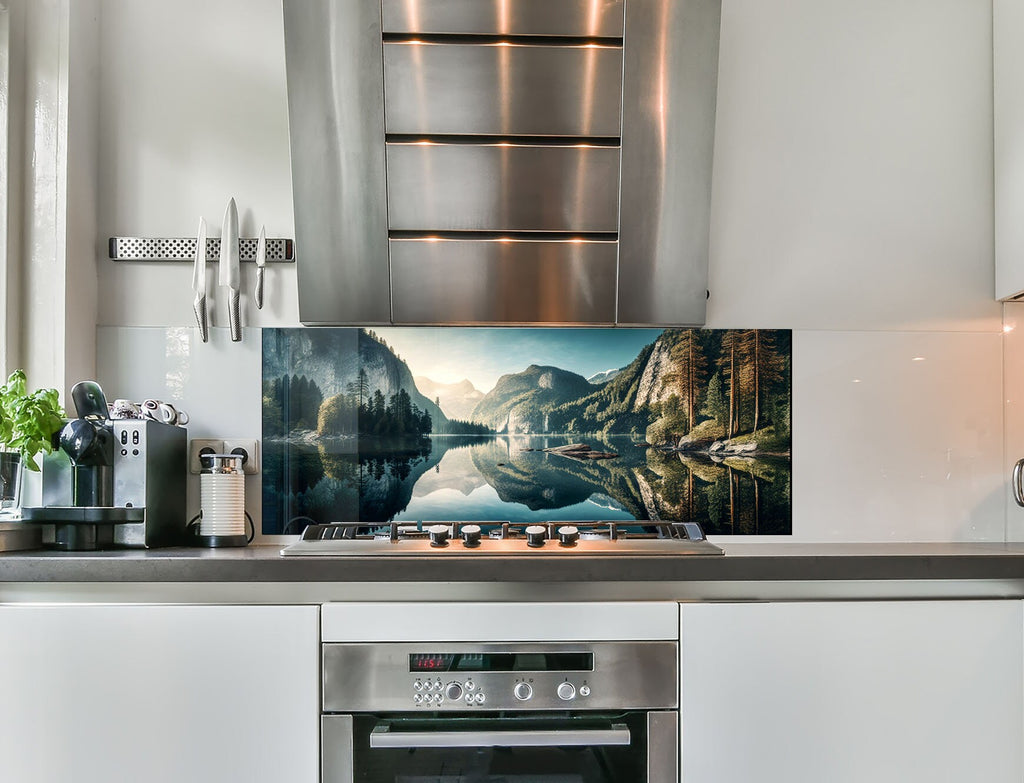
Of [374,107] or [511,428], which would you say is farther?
[511,428]

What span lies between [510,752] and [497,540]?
444 mm

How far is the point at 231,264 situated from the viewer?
2.02 meters

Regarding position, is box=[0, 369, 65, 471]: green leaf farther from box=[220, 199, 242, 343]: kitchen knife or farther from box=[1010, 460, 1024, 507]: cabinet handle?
box=[1010, 460, 1024, 507]: cabinet handle

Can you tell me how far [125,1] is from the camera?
2084 millimetres

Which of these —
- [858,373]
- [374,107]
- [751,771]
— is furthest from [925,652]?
[374,107]

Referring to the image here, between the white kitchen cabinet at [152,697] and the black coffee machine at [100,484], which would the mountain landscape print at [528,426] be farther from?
the white kitchen cabinet at [152,697]

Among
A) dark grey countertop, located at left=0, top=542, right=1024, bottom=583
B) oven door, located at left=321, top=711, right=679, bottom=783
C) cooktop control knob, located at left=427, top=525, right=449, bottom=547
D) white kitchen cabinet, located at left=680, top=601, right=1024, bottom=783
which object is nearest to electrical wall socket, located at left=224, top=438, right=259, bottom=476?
dark grey countertop, located at left=0, top=542, right=1024, bottom=583

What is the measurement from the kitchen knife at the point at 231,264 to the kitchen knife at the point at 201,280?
1.9 inches

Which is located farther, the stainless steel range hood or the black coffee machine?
the stainless steel range hood

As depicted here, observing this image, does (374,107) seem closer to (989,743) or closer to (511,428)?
(511,428)

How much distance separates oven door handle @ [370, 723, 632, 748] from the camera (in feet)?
4.79

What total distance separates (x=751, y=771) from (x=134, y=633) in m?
1.20

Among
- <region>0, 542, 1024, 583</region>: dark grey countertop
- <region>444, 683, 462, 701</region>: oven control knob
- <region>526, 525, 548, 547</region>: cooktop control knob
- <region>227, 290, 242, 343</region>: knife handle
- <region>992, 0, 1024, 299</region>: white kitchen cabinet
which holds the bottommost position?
<region>444, 683, 462, 701</region>: oven control knob

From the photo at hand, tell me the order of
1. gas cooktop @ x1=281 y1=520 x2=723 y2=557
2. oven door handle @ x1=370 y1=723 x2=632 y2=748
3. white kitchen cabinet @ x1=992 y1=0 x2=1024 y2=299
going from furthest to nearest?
white kitchen cabinet @ x1=992 y1=0 x2=1024 y2=299, gas cooktop @ x1=281 y1=520 x2=723 y2=557, oven door handle @ x1=370 y1=723 x2=632 y2=748
